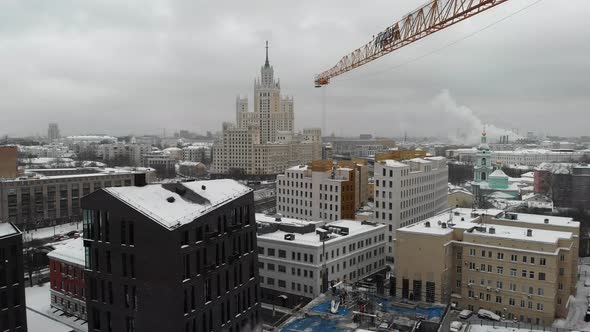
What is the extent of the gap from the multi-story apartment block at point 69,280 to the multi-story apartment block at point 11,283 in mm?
6686

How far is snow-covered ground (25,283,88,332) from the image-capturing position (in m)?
34.6

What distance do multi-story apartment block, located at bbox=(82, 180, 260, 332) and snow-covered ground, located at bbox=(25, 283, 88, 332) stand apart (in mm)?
13400

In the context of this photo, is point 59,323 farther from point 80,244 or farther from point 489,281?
point 489,281

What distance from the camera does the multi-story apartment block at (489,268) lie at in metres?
34.3

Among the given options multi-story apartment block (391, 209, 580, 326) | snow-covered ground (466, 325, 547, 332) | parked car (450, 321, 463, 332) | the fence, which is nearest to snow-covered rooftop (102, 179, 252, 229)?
multi-story apartment block (391, 209, 580, 326)

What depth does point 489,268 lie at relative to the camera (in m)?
36.1

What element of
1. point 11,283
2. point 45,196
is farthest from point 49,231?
point 11,283

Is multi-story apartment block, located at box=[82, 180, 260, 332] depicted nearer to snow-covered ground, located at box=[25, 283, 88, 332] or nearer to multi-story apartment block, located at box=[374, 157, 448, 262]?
snow-covered ground, located at box=[25, 283, 88, 332]

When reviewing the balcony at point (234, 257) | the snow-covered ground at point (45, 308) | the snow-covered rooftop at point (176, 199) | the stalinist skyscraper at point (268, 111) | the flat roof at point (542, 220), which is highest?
the stalinist skyscraper at point (268, 111)

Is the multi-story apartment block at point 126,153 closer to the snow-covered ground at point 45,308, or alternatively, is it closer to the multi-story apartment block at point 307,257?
the snow-covered ground at point 45,308

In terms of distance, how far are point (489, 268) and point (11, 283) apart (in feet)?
107

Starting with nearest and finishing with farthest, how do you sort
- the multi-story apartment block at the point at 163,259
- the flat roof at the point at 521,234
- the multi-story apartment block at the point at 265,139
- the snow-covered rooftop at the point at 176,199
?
the multi-story apartment block at the point at 163,259 → the snow-covered rooftop at the point at 176,199 → the flat roof at the point at 521,234 → the multi-story apartment block at the point at 265,139

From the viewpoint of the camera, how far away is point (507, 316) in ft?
115

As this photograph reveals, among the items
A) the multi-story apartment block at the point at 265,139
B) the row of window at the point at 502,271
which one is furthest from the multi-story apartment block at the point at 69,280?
the multi-story apartment block at the point at 265,139
